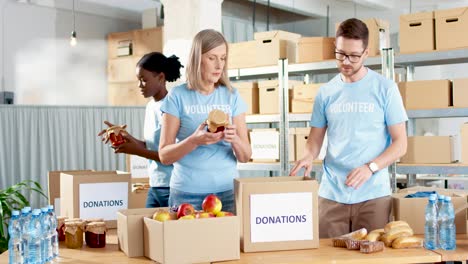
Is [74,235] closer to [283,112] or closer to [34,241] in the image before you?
[34,241]

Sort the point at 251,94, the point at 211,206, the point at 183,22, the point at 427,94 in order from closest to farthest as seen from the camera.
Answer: the point at 211,206, the point at 427,94, the point at 251,94, the point at 183,22

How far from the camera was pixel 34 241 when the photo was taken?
2252mm

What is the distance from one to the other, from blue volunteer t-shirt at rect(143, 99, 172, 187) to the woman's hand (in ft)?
2.46

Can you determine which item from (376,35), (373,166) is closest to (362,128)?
(373,166)

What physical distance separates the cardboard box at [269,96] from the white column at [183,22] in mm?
858

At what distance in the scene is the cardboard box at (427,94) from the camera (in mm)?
4586

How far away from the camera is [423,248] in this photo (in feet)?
7.88

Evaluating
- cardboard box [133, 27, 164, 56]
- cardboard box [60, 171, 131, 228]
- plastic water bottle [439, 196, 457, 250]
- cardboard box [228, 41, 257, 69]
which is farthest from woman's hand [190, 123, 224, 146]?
cardboard box [133, 27, 164, 56]

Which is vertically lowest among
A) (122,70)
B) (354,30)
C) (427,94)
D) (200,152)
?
(200,152)

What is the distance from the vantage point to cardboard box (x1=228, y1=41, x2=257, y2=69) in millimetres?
5547

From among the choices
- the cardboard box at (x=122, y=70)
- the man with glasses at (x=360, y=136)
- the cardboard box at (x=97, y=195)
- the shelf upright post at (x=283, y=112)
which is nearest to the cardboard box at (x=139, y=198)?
the cardboard box at (x=97, y=195)

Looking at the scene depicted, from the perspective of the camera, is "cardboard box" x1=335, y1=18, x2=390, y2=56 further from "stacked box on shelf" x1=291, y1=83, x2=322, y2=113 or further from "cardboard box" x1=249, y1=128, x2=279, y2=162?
"cardboard box" x1=249, y1=128, x2=279, y2=162

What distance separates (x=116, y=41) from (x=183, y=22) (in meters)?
3.48

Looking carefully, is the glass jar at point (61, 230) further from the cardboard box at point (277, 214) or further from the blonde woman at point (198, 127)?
the cardboard box at point (277, 214)
